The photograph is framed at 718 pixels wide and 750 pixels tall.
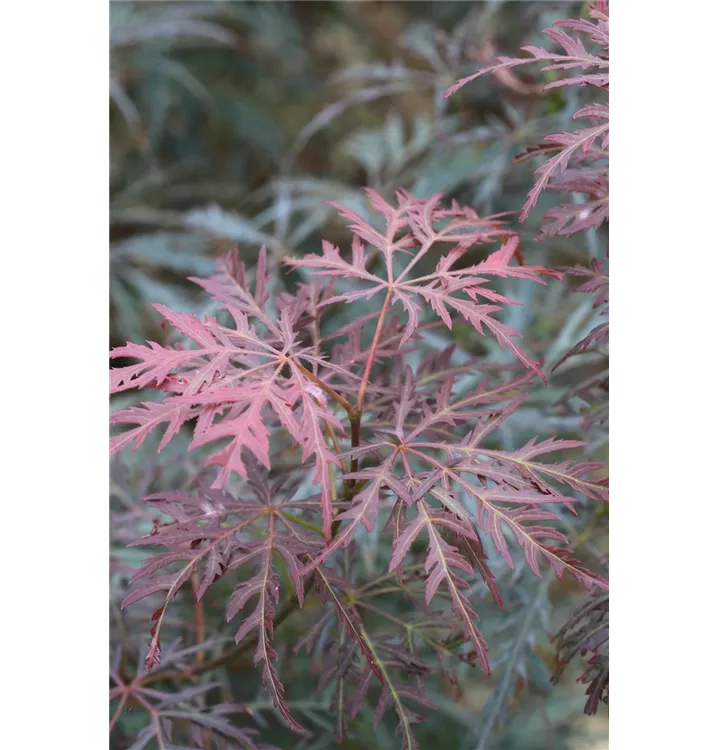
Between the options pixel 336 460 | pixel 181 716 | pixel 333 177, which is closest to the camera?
pixel 336 460

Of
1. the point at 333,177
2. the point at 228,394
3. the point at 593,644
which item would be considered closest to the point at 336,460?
the point at 228,394

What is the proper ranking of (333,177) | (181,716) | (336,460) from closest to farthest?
(336,460)
(181,716)
(333,177)

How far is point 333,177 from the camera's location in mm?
1481

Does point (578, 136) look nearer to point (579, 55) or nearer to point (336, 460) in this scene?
point (579, 55)

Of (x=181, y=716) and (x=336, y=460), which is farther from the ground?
(x=336, y=460)

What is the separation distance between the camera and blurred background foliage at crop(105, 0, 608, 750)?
25.9 inches

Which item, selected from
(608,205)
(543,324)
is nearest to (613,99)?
(608,205)

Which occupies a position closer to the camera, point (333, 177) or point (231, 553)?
point (231, 553)

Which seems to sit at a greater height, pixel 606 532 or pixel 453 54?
pixel 453 54

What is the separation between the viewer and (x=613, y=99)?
0.43m

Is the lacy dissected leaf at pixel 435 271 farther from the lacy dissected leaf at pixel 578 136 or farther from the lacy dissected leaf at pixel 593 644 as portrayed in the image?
the lacy dissected leaf at pixel 593 644

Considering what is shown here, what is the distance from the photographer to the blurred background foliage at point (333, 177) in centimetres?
66

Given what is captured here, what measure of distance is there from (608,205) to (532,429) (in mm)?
354
